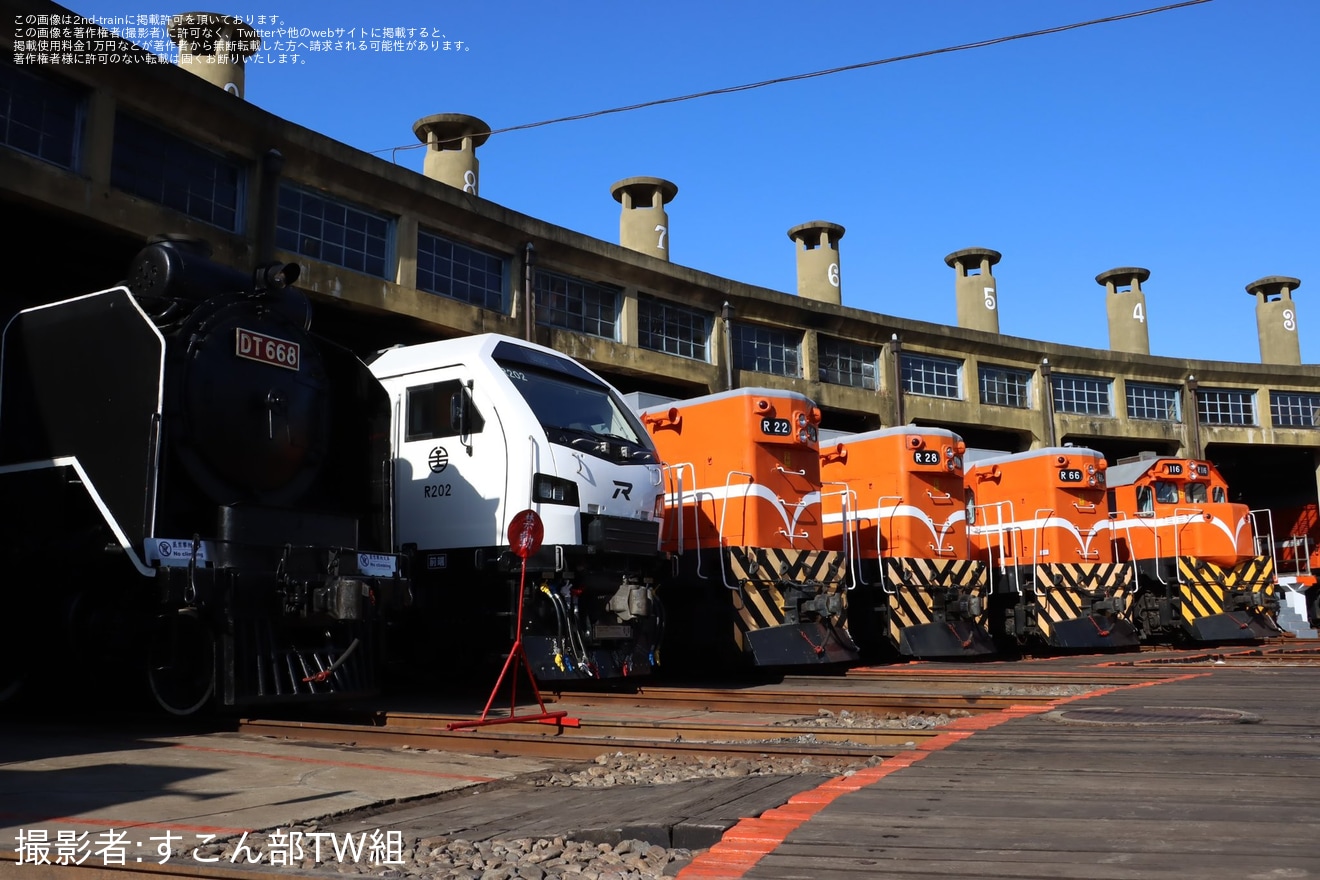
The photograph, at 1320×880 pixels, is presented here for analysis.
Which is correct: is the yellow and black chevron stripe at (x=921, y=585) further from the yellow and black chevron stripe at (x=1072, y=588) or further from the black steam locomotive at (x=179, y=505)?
the black steam locomotive at (x=179, y=505)

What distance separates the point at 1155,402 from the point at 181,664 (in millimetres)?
25848

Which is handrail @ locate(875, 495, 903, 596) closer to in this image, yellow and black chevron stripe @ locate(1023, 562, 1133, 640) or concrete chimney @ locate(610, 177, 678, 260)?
yellow and black chevron stripe @ locate(1023, 562, 1133, 640)

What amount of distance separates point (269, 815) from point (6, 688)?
185 inches

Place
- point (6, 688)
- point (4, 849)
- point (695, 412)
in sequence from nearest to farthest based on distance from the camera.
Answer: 1. point (4, 849)
2. point (6, 688)
3. point (695, 412)

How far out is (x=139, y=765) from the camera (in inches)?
223

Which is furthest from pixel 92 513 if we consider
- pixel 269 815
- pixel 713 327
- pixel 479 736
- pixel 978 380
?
pixel 978 380

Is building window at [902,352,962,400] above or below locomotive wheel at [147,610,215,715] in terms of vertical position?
above

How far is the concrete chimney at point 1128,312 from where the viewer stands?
94.4 ft

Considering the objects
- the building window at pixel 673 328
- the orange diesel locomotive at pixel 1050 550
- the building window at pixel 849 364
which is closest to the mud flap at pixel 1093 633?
the orange diesel locomotive at pixel 1050 550

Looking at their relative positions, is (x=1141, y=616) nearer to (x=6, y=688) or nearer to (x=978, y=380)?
(x=978, y=380)

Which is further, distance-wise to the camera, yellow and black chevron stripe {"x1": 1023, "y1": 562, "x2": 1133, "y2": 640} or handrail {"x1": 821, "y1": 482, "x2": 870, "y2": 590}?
yellow and black chevron stripe {"x1": 1023, "y1": 562, "x2": 1133, "y2": 640}

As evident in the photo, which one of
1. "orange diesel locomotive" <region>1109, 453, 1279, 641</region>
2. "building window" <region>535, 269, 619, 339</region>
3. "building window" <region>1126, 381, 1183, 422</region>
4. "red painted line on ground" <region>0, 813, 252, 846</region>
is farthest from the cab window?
"building window" <region>1126, 381, 1183, 422</region>

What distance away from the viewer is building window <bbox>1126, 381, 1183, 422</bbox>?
2723cm

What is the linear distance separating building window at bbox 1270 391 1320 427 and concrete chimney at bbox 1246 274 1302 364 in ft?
5.18
